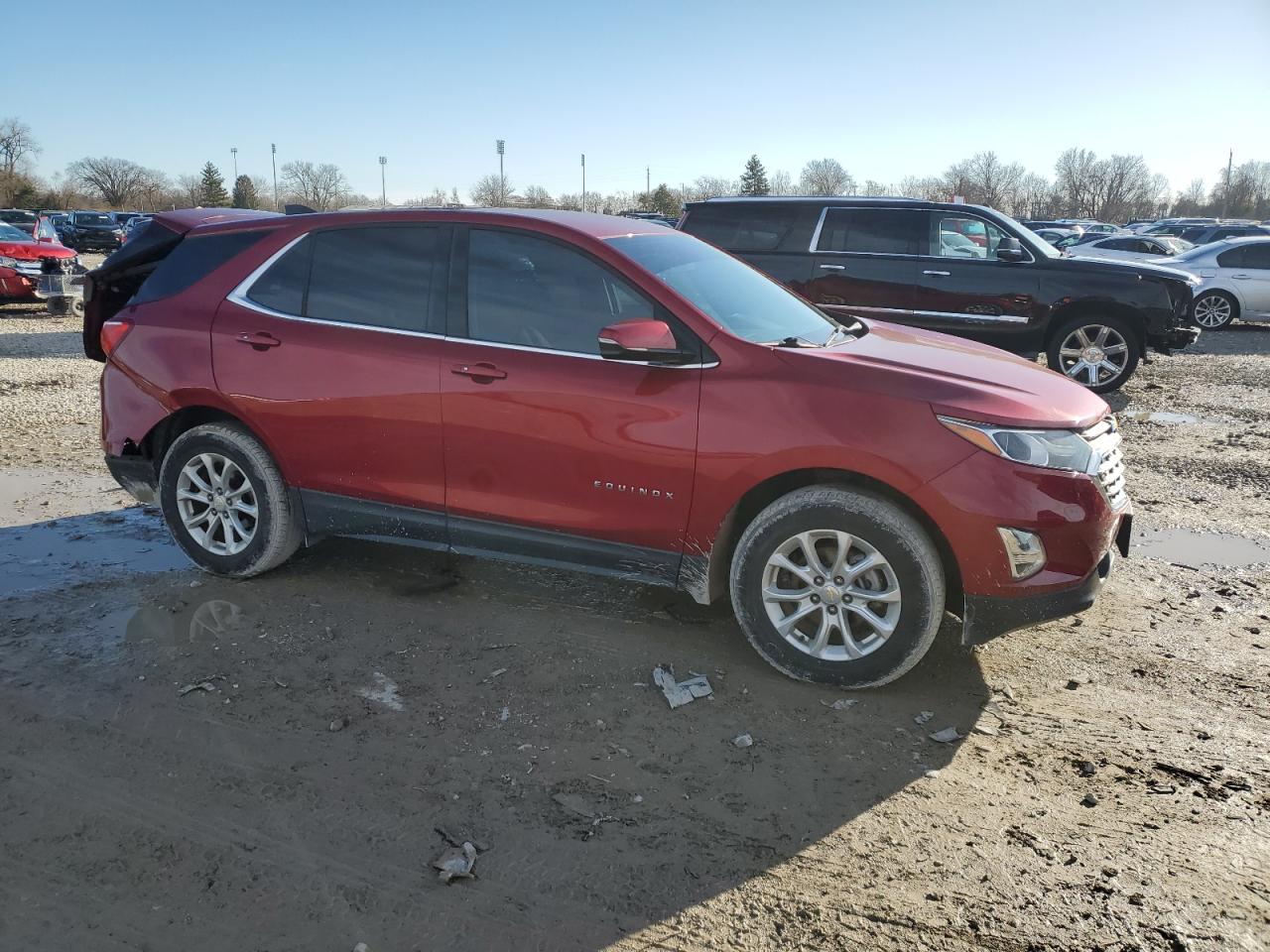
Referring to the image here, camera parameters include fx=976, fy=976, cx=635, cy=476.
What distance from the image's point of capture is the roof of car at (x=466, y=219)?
4.48m

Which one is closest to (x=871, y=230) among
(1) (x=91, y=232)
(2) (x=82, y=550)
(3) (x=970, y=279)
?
(3) (x=970, y=279)

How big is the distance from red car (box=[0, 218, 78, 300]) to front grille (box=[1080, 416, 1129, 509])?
17405 millimetres

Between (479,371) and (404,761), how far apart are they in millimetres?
1715

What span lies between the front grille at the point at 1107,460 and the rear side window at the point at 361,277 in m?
2.91

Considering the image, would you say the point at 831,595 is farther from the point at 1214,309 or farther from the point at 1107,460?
the point at 1214,309

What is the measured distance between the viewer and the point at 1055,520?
12.0 ft

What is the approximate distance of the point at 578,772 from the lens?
132 inches

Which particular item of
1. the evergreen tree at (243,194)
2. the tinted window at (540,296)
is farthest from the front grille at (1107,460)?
the evergreen tree at (243,194)

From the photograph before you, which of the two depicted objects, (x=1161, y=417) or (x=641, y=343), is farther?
(x=1161, y=417)

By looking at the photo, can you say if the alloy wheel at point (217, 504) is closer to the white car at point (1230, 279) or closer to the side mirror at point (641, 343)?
the side mirror at point (641, 343)

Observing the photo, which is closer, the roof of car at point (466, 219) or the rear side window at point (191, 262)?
the roof of car at point (466, 219)

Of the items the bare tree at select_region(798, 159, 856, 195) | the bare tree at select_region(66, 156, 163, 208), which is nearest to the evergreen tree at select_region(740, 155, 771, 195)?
the bare tree at select_region(798, 159, 856, 195)

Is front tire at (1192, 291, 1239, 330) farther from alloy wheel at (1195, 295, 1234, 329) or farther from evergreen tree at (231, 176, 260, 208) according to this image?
evergreen tree at (231, 176, 260, 208)

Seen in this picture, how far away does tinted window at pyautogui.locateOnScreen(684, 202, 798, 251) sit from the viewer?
10516 mm
